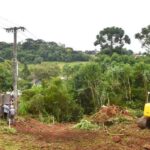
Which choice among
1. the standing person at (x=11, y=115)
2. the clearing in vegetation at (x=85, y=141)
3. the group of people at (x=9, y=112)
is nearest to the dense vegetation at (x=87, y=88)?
the group of people at (x=9, y=112)

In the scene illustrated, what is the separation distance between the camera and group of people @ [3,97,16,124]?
2259 centimetres

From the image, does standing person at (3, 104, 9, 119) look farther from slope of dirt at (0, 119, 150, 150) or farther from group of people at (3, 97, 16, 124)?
slope of dirt at (0, 119, 150, 150)

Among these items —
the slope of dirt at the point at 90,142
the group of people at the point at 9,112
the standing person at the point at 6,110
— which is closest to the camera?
the slope of dirt at the point at 90,142

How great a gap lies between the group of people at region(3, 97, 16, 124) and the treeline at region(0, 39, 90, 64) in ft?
147

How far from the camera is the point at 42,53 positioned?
77000mm

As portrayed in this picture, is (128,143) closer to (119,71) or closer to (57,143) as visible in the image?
(57,143)

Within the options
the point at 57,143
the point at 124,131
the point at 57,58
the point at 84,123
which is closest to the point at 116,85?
the point at 84,123

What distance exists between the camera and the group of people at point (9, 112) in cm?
2259

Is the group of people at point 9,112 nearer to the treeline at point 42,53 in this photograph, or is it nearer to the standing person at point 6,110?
the standing person at point 6,110

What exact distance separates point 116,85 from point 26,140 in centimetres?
2855

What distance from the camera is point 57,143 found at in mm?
15727

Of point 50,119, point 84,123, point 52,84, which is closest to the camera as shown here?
point 84,123

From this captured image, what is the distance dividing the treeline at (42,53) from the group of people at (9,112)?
44.7 m

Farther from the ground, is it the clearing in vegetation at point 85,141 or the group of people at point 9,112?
the group of people at point 9,112
